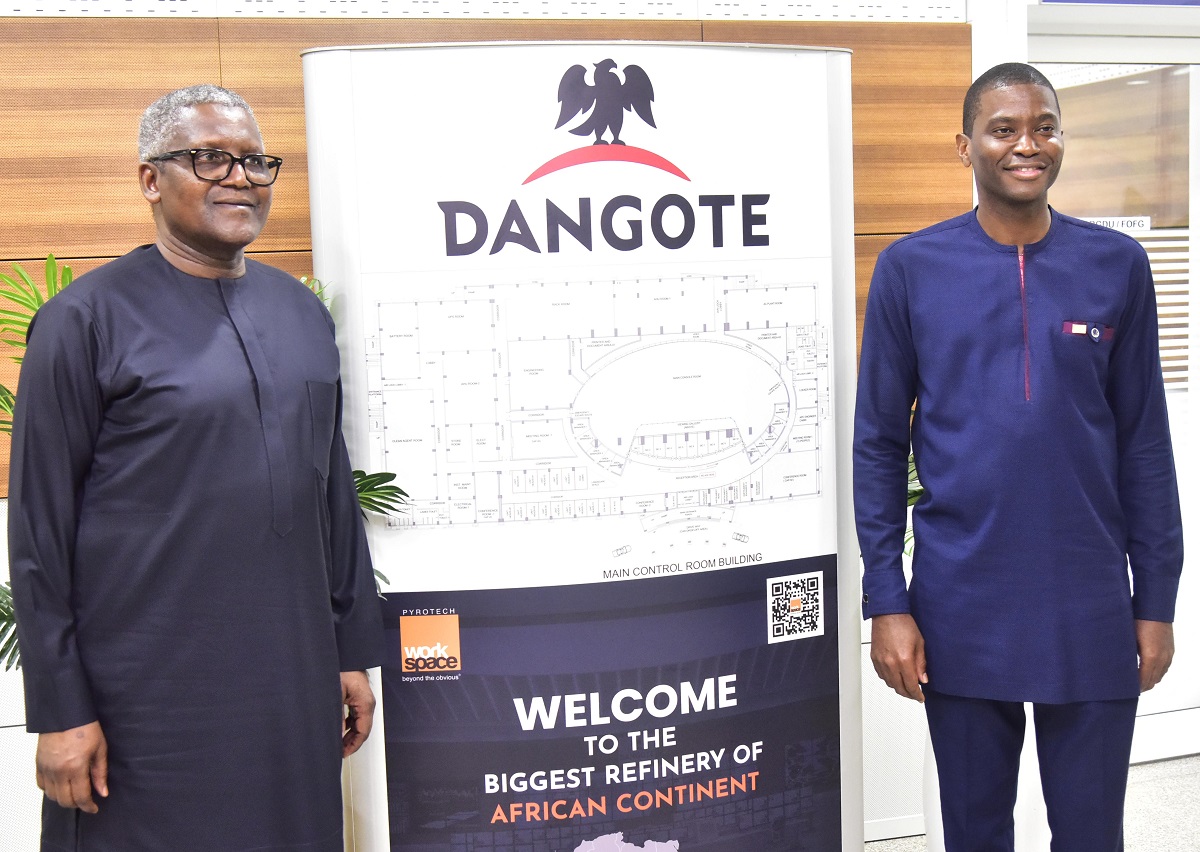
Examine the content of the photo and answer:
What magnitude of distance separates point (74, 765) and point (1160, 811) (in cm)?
306

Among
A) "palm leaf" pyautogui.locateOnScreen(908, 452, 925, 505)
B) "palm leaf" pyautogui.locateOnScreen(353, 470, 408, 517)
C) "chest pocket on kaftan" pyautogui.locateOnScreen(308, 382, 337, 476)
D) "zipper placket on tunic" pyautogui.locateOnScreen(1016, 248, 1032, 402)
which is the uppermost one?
"zipper placket on tunic" pyautogui.locateOnScreen(1016, 248, 1032, 402)

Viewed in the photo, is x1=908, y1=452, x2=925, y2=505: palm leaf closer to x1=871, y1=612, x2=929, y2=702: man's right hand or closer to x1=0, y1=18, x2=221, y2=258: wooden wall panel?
x1=871, y1=612, x2=929, y2=702: man's right hand

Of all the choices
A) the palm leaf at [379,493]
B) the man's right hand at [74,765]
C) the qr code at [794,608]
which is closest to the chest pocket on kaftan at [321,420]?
the palm leaf at [379,493]

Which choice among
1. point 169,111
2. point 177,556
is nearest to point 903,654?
point 177,556

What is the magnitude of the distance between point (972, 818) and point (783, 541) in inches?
23.7

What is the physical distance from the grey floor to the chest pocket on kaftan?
2.23 metres

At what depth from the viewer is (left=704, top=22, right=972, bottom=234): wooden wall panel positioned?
316cm

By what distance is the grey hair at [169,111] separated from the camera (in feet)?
5.82

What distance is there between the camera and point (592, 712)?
218cm

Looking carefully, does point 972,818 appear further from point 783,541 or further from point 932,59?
point 932,59

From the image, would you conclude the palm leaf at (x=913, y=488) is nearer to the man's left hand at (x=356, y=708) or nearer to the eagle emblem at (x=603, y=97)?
the eagle emblem at (x=603, y=97)

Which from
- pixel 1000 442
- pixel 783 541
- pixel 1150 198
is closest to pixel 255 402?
pixel 783 541

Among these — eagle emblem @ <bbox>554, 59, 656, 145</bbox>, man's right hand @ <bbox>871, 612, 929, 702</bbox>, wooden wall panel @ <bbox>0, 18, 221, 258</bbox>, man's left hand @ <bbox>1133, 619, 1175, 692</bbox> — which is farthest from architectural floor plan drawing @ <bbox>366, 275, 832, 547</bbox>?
wooden wall panel @ <bbox>0, 18, 221, 258</bbox>

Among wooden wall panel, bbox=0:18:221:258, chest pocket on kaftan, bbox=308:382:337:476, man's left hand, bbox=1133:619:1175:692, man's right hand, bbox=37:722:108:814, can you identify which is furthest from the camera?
wooden wall panel, bbox=0:18:221:258
